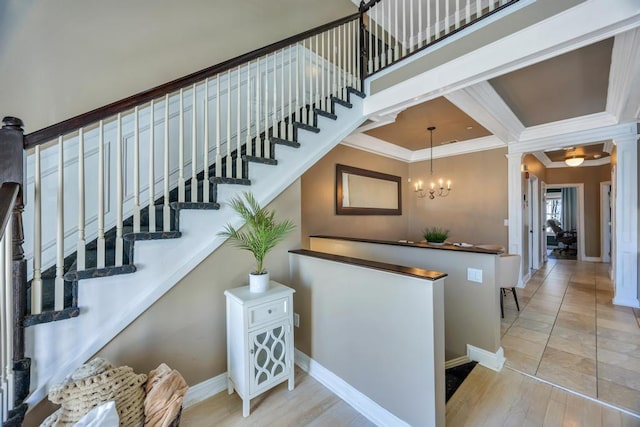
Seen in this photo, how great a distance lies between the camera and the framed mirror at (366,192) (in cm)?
428

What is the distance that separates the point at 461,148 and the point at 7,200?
601cm

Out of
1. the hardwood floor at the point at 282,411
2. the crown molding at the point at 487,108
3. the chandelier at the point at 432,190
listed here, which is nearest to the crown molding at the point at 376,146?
the chandelier at the point at 432,190

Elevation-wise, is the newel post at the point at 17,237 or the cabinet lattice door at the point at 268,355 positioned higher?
the newel post at the point at 17,237

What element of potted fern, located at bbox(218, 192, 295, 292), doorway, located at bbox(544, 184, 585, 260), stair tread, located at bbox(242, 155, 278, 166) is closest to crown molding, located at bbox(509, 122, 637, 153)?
doorway, located at bbox(544, 184, 585, 260)

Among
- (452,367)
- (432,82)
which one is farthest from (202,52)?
(452,367)

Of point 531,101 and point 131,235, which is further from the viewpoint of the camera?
point 531,101

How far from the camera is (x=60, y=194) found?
52.6 inches

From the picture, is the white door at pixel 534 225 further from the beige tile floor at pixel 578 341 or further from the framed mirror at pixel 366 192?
the framed mirror at pixel 366 192

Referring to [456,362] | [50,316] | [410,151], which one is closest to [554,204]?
[410,151]

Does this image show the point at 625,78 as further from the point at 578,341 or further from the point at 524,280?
the point at 524,280

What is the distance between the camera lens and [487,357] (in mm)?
2340

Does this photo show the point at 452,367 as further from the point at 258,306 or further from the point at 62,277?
the point at 62,277

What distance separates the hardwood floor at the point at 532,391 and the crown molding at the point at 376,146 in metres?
3.27

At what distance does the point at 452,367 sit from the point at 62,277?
116 inches
